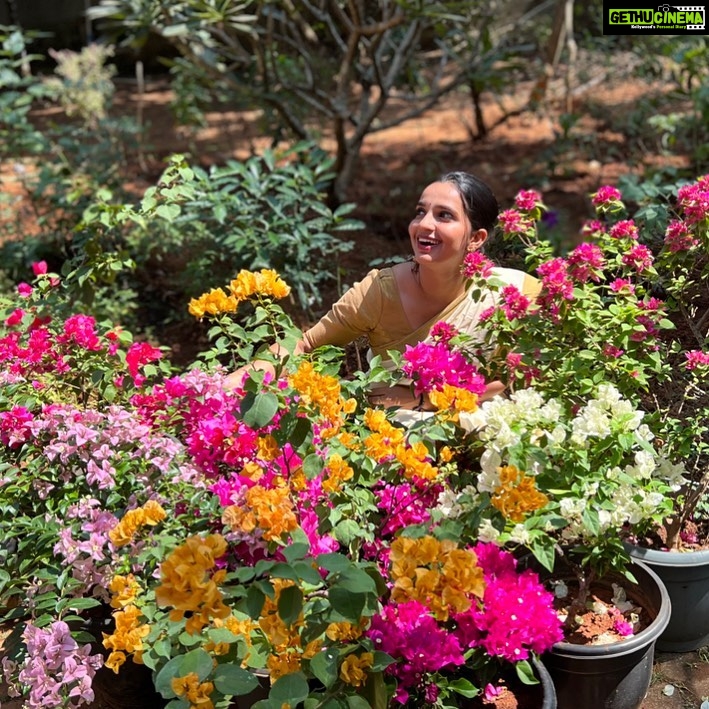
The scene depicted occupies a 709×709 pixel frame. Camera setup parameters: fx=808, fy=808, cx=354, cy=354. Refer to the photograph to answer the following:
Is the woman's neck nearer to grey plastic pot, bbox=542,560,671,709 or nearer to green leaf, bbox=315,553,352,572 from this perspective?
grey plastic pot, bbox=542,560,671,709

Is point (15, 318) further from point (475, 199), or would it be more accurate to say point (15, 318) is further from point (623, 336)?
point (623, 336)

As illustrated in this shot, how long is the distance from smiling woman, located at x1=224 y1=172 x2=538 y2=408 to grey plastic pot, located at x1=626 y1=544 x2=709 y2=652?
61 centimetres

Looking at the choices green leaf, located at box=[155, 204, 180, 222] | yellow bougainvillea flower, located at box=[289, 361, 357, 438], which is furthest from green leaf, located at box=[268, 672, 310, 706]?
green leaf, located at box=[155, 204, 180, 222]

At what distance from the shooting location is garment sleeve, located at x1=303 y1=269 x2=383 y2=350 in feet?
7.98

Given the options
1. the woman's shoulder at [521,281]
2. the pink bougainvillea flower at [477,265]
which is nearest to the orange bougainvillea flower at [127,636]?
the pink bougainvillea flower at [477,265]

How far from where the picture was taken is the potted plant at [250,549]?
1.31 metres

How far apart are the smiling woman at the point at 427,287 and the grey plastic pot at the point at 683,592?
0.61m

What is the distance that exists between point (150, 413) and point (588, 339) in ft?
3.65

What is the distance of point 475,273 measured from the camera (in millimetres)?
2105

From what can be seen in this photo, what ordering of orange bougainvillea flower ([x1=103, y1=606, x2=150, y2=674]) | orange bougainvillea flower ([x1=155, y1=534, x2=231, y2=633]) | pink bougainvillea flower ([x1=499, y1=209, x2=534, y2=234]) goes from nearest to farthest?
1. orange bougainvillea flower ([x1=155, y1=534, x2=231, y2=633])
2. orange bougainvillea flower ([x1=103, y1=606, x2=150, y2=674])
3. pink bougainvillea flower ([x1=499, y1=209, x2=534, y2=234])

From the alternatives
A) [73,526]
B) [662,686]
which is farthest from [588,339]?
[73,526]

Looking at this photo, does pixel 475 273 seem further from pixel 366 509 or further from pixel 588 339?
pixel 366 509

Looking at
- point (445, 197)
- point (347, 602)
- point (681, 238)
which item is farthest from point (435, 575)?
point (445, 197)

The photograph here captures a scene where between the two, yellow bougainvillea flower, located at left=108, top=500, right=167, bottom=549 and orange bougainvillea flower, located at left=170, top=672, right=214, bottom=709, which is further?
yellow bougainvillea flower, located at left=108, top=500, right=167, bottom=549
